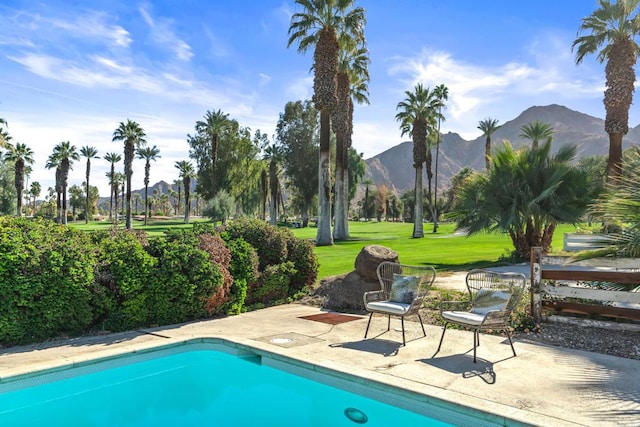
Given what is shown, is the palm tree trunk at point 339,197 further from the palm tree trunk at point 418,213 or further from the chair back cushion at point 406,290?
the chair back cushion at point 406,290

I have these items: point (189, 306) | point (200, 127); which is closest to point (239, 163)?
point (200, 127)

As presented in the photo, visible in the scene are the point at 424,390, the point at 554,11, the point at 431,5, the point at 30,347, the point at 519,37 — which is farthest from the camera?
the point at 519,37

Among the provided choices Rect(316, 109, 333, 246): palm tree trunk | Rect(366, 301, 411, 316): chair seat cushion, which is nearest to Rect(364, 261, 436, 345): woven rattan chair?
Rect(366, 301, 411, 316): chair seat cushion

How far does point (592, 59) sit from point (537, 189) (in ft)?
43.1

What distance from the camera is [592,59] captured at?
2572 cm

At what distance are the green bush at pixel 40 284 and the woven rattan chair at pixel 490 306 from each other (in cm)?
541

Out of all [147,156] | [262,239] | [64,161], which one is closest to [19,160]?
[64,161]

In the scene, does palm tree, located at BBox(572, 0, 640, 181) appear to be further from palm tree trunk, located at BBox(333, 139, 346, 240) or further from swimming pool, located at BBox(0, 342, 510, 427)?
swimming pool, located at BBox(0, 342, 510, 427)

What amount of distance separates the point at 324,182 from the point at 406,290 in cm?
2164

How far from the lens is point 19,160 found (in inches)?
2371

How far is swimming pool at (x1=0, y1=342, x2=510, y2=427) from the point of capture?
4.95m

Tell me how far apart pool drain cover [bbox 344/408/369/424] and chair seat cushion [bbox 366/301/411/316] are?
2.02 metres

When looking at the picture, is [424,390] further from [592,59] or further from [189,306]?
[592,59]

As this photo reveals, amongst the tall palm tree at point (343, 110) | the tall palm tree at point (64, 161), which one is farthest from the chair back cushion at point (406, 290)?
the tall palm tree at point (64, 161)
